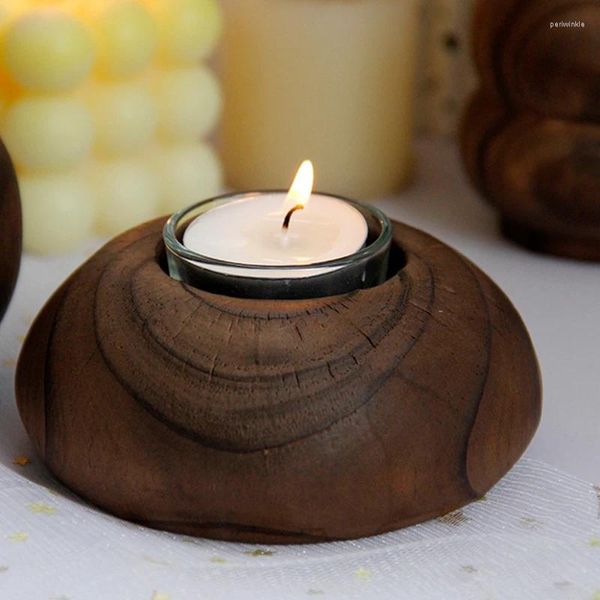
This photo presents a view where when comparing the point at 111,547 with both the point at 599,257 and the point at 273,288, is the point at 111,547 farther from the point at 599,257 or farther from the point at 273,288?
the point at 599,257

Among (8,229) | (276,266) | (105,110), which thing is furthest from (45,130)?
(276,266)

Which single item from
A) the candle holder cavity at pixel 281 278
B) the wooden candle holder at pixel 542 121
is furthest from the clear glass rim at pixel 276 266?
the wooden candle holder at pixel 542 121

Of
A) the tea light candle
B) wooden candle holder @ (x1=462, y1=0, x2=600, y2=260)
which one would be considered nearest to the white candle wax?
the tea light candle

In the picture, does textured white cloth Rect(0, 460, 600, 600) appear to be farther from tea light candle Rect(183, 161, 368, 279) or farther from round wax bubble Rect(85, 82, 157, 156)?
round wax bubble Rect(85, 82, 157, 156)

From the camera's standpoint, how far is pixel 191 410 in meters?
0.33

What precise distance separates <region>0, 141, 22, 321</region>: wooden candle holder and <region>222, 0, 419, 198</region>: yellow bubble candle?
0.88ft

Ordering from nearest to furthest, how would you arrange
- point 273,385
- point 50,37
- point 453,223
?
point 273,385 < point 50,37 < point 453,223

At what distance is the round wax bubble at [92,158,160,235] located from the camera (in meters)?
0.63

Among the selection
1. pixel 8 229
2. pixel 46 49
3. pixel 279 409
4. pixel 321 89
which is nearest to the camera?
pixel 279 409

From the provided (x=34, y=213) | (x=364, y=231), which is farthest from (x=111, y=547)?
(x=34, y=213)

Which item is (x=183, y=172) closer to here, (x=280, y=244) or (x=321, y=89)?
(x=321, y=89)

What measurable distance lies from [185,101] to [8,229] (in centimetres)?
24

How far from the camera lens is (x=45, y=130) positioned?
1.91 ft

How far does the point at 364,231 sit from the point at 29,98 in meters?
0.29
